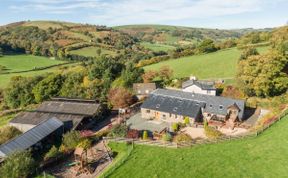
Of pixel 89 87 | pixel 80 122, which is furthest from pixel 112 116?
pixel 89 87

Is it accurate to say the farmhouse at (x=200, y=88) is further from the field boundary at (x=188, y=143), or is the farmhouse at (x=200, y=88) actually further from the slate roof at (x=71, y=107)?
the slate roof at (x=71, y=107)

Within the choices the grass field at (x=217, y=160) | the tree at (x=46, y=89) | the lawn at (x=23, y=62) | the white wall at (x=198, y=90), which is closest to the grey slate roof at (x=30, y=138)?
the grass field at (x=217, y=160)

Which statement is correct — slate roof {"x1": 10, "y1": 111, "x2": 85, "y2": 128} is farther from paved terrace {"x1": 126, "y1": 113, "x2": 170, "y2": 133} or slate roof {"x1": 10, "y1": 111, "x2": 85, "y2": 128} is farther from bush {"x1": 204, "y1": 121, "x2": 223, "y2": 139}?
bush {"x1": 204, "y1": 121, "x2": 223, "y2": 139}

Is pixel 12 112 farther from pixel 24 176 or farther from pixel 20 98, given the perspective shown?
pixel 24 176

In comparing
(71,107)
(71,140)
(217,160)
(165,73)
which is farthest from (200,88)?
(71,140)

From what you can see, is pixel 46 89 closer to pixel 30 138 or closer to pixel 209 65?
pixel 30 138
